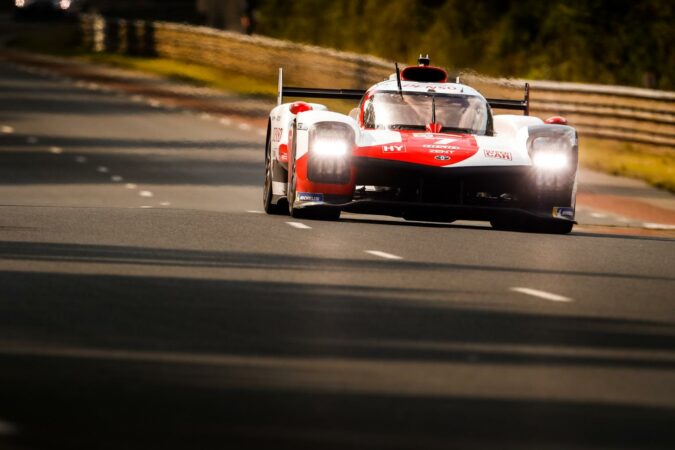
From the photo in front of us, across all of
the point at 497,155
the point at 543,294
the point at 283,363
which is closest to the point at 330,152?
the point at 497,155

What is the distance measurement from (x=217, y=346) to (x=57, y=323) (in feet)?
4.09

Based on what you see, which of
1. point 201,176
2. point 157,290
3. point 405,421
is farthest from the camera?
point 201,176

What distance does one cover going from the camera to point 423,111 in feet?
66.5

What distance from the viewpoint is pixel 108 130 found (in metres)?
39.0

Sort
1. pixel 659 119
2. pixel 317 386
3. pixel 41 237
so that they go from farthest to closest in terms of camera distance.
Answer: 1. pixel 659 119
2. pixel 41 237
3. pixel 317 386

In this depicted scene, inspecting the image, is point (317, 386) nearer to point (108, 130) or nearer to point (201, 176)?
point (201, 176)

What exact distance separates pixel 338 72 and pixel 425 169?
1094 inches

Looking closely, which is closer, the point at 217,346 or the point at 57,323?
the point at 217,346

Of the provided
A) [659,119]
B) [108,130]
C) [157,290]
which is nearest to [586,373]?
[157,290]

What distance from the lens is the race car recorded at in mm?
18828

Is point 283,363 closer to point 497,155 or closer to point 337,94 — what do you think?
point 497,155

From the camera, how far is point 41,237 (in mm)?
17516

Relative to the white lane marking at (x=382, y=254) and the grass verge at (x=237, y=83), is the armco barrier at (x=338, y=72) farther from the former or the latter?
the white lane marking at (x=382, y=254)

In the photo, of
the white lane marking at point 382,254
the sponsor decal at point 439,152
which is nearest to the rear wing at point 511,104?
the sponsor decal at point 439,152
